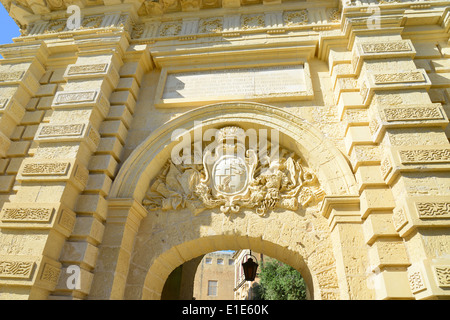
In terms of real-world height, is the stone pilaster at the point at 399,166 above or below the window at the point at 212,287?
below

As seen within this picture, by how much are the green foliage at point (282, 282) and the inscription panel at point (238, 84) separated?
17939mm


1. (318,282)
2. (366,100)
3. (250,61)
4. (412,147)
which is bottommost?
(318,282)

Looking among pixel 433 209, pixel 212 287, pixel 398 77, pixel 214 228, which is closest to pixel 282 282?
pixel 212 287

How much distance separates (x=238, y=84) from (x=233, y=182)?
85.4 inches

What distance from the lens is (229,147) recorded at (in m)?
5.71

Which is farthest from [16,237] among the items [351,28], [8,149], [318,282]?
[351,28]

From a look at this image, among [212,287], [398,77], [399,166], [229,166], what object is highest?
[212,287]

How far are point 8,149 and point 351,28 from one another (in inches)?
284

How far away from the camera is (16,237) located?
436cm

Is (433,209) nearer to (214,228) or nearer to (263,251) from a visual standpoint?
(263,251)

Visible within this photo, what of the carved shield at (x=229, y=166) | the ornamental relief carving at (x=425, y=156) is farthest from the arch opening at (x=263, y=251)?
the ornamental relief carving at (x=425, y=156)

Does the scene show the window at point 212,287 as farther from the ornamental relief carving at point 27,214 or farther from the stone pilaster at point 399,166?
the stone pilaster at point 399,166

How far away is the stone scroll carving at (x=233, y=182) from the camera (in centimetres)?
516
